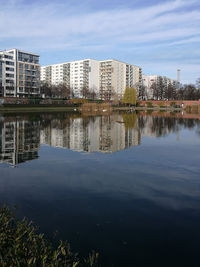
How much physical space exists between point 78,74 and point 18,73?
5838 centimetres

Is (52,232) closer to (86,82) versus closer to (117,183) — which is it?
(117,183)

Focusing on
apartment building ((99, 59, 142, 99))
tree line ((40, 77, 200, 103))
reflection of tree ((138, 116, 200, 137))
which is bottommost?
reflection of tree ((138, 116, 200, 137))

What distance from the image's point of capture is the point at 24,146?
1617cm

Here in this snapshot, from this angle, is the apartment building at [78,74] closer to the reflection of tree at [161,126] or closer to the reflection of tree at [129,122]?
the reflection of tree at [129,122]

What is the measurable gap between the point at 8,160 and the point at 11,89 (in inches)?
3628

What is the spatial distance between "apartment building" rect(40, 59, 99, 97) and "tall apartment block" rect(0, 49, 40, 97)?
4064 cm

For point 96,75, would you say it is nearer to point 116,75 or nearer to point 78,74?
point 78,74

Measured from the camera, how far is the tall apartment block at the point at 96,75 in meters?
155

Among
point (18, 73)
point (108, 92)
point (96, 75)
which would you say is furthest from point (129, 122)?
point (96, 75)

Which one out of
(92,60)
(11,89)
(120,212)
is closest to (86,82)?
(92,60)

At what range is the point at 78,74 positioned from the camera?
158m

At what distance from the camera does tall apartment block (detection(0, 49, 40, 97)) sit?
9881 cm

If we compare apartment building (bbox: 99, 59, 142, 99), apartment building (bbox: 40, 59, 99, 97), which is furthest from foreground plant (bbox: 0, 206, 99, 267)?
apartment building (bbox: 99, 59, 142, 99)

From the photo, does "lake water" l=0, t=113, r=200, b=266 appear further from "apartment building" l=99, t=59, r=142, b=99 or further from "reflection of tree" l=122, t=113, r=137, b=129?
"apartment building" l=99, t=59, r=142, b=99
